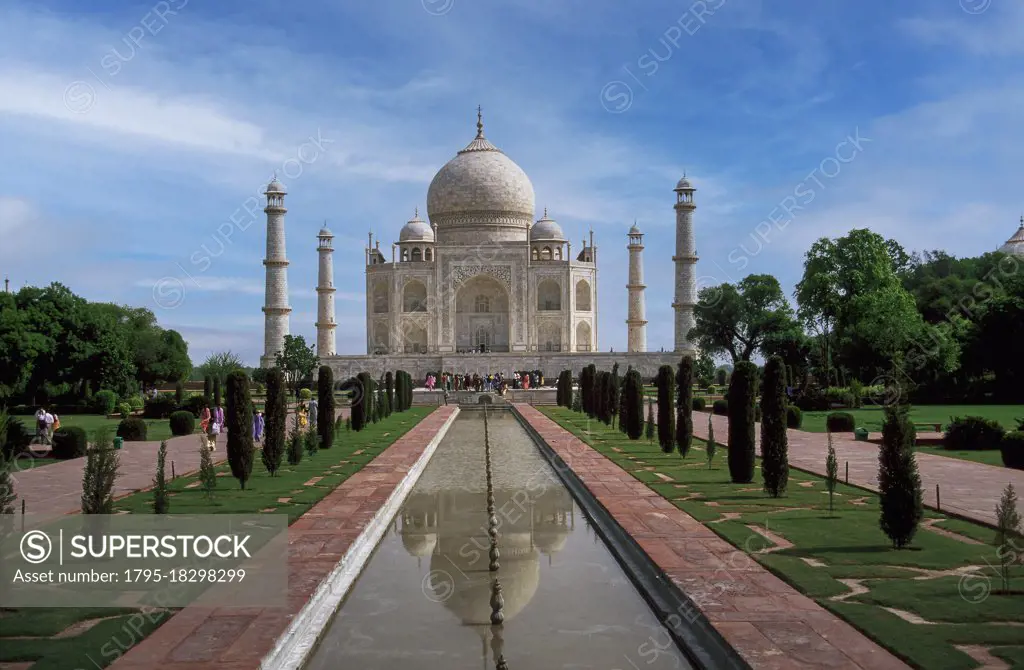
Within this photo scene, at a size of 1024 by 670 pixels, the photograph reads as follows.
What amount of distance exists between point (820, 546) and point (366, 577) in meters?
3.08

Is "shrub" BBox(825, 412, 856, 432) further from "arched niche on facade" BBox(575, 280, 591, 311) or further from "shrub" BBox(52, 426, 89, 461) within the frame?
"arched niche on facade" BBox(575, 280, 591, 311)

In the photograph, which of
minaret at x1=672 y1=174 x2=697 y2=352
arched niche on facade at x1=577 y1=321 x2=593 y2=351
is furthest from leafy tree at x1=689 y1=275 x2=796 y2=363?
arched niche on facade at x1=577 y1=321 x2=593 y2=351

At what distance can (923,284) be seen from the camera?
3700 centimetres

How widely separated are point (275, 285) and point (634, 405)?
25116mm

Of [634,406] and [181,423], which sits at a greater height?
[634,406]

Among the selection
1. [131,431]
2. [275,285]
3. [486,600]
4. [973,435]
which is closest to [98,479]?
[486,600]

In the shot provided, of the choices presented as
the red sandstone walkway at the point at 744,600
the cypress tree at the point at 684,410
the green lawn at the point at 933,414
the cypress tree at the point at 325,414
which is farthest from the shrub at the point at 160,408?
the red sandstone walkway at the point at 744,600

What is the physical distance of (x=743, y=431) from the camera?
1012cm

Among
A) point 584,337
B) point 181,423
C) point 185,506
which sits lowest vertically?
point 185,506

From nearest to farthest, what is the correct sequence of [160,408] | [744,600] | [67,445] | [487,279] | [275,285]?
[744,600], [67,445], [160,408], [275,285], [487,279]

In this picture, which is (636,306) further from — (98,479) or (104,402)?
(98,479)

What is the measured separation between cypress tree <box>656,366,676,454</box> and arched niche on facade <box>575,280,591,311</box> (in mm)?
28879

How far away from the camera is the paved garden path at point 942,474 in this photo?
860cm

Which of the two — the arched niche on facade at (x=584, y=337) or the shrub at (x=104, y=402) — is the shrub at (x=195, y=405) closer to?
the shrub at (x=104, y=402)
